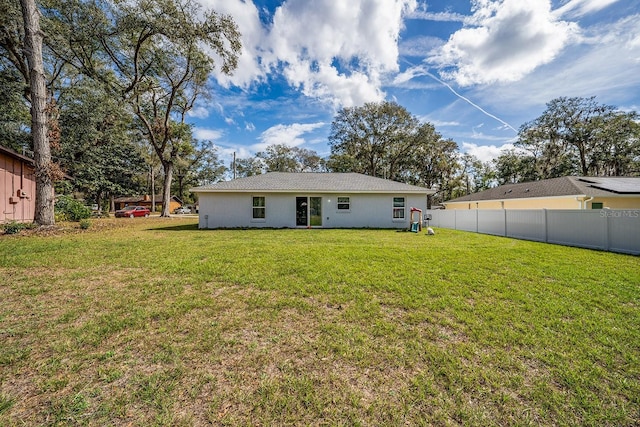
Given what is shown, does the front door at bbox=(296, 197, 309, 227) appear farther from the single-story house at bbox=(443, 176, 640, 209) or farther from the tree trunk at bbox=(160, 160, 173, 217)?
the single-story house at bbox=(443, 176, 640, 209)

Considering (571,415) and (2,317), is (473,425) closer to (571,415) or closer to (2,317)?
(571,415)

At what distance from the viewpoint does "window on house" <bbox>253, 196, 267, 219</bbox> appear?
13.9 m

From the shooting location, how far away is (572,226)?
8805mm

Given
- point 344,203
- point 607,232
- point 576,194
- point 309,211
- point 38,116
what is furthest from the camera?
point 576,194

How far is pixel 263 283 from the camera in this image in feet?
14.7

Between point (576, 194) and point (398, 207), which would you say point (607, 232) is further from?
point (576, 194)

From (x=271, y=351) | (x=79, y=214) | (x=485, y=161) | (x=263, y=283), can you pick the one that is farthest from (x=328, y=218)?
(x=485, y=161)

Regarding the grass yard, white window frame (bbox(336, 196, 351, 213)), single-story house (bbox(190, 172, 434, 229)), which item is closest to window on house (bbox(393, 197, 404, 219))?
single-story house (bbox(190, 172, 434, 229))

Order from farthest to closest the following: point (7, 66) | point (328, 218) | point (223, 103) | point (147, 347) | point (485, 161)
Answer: point (485, 161)
point (223, 103)
point (7, 66)
point (328, 218)
point (147, 347)

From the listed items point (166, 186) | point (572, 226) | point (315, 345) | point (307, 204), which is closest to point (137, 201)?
point (166, 186)

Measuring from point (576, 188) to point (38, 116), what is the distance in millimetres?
27617

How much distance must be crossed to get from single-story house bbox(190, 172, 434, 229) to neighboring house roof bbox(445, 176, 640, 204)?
9.89 m

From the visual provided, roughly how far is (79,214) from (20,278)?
13450mm

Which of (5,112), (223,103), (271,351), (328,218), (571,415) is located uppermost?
(223,103)
